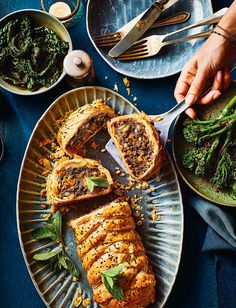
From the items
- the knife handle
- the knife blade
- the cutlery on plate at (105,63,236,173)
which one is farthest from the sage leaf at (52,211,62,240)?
the knife handle

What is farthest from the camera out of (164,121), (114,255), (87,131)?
(87,131)

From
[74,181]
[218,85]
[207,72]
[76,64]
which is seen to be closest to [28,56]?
[76,64]

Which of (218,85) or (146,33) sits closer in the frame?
(218,85)

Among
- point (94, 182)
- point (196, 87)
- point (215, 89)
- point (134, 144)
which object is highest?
point (196, 87)

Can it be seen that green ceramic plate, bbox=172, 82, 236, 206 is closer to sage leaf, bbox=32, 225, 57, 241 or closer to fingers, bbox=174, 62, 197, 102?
fingers, bbox=174, 62, 197, 102

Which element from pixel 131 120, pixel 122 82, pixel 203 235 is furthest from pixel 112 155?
pixel 203 235

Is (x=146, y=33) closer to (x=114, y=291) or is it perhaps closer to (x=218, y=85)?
(x=218, y=85)

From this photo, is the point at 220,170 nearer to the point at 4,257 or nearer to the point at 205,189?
the point at 205,189
